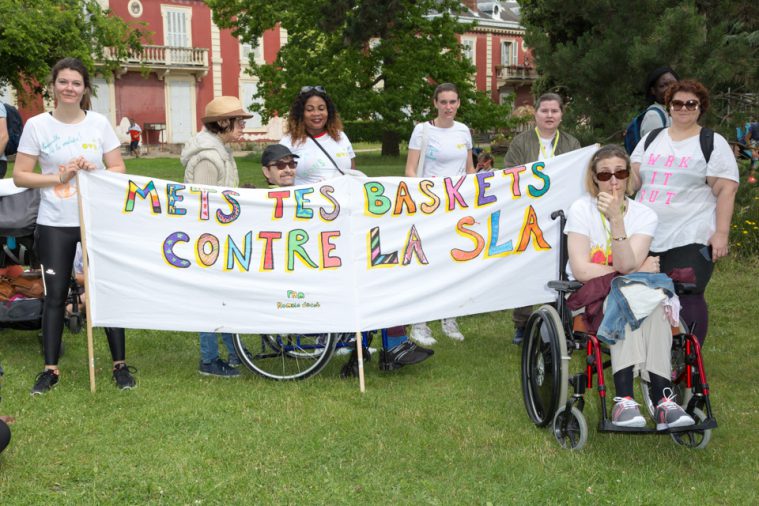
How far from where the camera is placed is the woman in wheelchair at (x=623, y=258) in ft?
14.1

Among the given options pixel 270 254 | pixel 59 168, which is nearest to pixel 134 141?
pixel 59 168

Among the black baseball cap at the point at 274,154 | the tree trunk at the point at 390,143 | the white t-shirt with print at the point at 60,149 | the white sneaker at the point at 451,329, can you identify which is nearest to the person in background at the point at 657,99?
the white sneaker at the point at 451,329

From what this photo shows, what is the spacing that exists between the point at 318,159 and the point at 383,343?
1.37 meters

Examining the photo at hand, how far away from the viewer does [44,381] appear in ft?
18.6

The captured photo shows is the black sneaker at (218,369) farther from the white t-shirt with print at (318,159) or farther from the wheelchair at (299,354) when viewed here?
the white t-shirt with print at (318,159)

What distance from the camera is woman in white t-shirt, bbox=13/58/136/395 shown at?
18.1 feet

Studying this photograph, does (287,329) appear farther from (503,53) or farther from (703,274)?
(503,53)

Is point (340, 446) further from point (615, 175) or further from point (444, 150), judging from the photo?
point (444, 150)

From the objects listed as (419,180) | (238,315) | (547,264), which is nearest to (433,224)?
(419,180)

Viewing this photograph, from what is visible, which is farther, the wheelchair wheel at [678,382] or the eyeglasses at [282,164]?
the eyeglasses at [282,164]

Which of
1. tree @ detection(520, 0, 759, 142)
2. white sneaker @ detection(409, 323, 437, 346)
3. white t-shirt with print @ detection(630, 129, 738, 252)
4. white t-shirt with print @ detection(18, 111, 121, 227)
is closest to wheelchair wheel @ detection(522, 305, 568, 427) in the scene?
white t-shirt with print @ detection(630, 129, 738, 252)

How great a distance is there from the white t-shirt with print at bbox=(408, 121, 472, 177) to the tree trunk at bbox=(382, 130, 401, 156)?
79.8 ft

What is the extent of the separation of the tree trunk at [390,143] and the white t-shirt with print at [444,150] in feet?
79.8

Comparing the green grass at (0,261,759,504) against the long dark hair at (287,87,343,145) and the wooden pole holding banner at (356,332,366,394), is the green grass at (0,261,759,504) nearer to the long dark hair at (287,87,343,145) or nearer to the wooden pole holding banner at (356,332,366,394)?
the wooden pole holding banner at (356,332,366,394)
